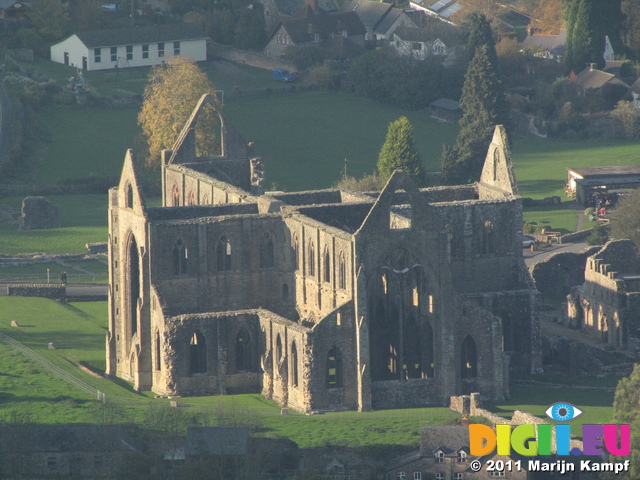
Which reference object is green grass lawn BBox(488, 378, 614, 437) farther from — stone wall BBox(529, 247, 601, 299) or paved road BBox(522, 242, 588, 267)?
paved road BBox(522, 242, 588, 267)

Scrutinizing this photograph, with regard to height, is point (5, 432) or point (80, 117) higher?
point (80, 117)

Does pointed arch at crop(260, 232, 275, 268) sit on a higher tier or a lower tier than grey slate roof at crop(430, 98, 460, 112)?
lower

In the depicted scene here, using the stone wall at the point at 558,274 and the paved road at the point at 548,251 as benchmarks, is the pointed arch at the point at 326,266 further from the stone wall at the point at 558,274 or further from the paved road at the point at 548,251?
the paved road at the point at 548,251

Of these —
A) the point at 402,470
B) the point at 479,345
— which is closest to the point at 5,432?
the point at 402,470

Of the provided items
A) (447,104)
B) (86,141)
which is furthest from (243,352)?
(447,104)

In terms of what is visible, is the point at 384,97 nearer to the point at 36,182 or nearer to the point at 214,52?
A: the point at 214,52

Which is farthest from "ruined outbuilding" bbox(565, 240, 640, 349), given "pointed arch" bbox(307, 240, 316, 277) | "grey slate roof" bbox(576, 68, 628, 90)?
"grey slate roof" bbox(576, 68, 628, 90)
